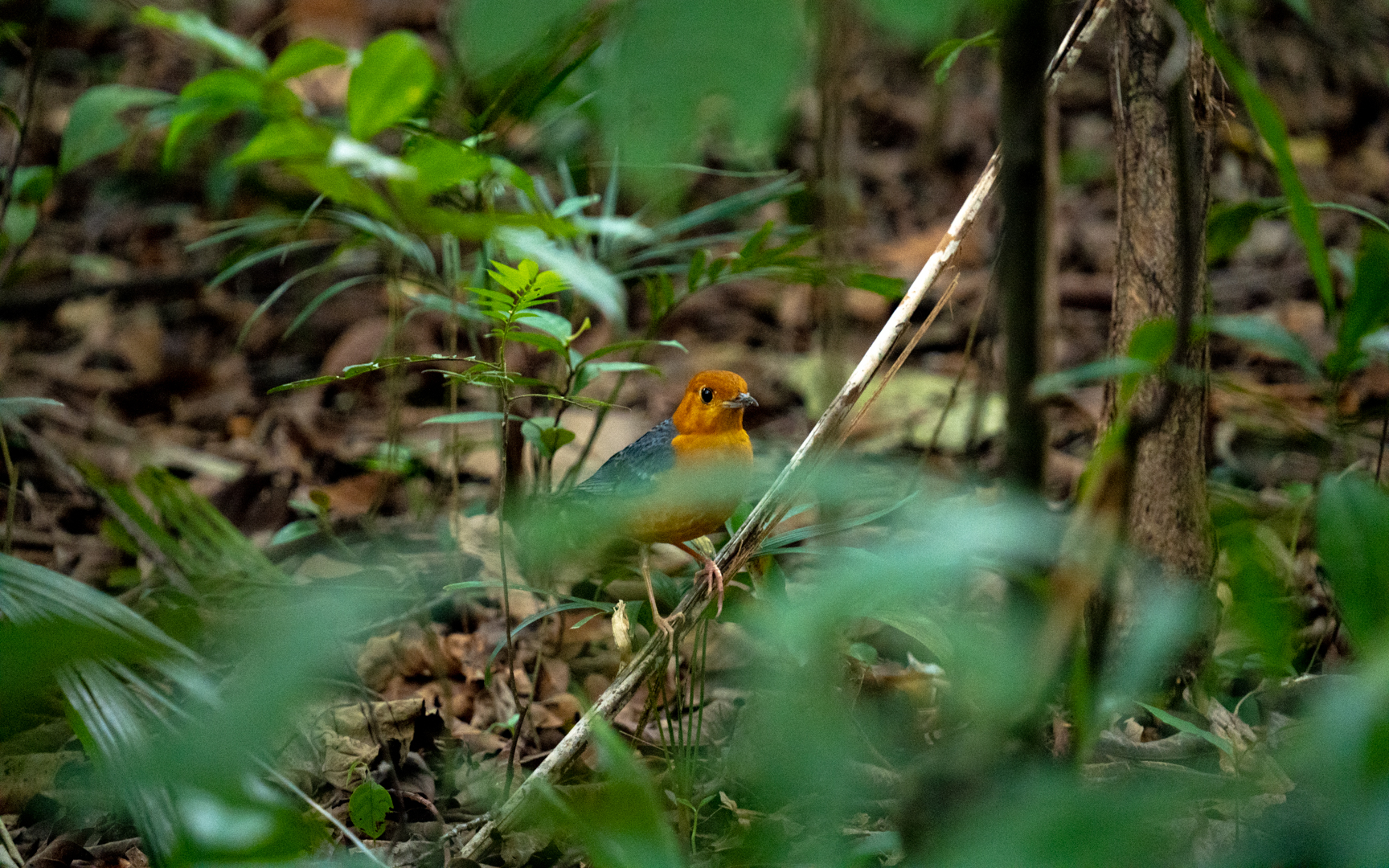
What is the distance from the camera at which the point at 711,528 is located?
8.17 feet

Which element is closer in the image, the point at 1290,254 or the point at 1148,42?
the point at 1148,42

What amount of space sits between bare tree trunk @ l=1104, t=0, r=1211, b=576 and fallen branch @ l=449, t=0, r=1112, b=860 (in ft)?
1.16

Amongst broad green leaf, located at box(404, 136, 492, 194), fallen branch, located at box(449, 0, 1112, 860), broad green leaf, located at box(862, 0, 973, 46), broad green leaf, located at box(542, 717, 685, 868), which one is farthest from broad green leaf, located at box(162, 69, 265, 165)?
fallen branch, located at box(449, 0, 1112, 860)

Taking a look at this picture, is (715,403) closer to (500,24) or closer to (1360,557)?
(1360,557)

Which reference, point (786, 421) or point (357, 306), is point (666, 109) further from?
point (357, 306)

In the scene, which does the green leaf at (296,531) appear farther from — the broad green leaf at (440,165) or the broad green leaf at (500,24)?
the broad green leaf at (500,24)

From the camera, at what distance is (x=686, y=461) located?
2.84m

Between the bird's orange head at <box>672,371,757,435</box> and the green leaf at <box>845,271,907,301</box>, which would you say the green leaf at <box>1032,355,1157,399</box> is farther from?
the bird's orange head at <box>672,371,757,435</box>

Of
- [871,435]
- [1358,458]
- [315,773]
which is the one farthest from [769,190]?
[1358,458]

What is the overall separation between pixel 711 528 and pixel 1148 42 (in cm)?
141

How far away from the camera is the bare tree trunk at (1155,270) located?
6.79 ft

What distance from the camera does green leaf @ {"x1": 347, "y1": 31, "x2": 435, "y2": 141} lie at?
→ 38.8 inches

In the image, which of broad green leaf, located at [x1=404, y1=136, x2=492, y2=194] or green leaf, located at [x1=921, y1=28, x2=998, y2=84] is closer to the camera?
broad green leaf, located at [x1=404, y1=136, x2=492, y2=194]

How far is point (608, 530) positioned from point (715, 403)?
5.12 feet
